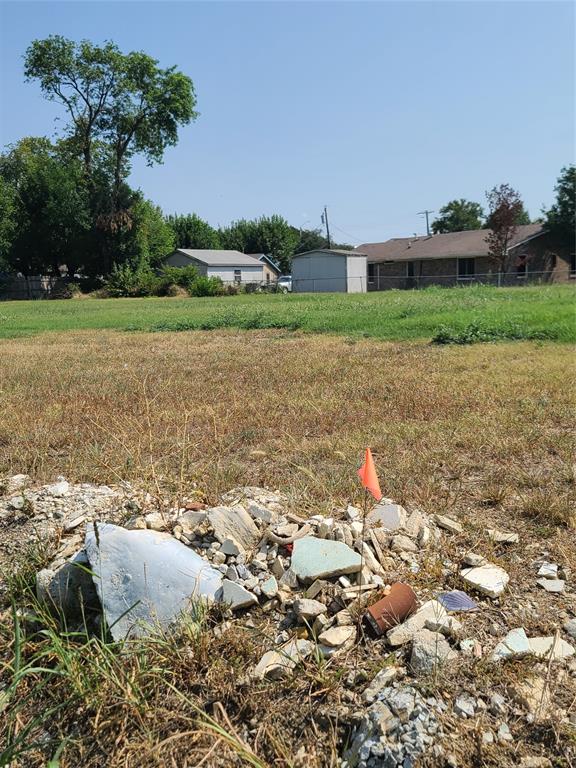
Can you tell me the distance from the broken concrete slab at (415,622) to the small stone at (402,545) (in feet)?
1.52

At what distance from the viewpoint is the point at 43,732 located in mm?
1983

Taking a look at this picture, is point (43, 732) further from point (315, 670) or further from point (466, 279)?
point (466, 279)

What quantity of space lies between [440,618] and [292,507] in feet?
3.79

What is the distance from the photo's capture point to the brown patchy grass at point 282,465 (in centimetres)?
192

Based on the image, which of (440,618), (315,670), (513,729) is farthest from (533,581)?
(315,670)

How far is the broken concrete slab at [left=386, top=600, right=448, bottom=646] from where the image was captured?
216cm

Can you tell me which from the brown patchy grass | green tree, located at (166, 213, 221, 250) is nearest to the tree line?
green tree, located at (166, 213, 221, 250)

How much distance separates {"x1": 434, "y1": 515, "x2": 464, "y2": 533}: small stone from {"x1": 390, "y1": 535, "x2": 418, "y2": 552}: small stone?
0.29 meters

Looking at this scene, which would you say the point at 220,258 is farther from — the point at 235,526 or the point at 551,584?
the point at 551,584

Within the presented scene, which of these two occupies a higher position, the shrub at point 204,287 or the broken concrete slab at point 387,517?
the shrub at point 204,287

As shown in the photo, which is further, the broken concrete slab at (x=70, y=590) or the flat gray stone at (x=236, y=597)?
the broken concrete slab at (x=70, y=590)

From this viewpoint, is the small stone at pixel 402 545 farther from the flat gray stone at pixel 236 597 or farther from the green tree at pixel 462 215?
Answer: the green tree at pixel 462 215

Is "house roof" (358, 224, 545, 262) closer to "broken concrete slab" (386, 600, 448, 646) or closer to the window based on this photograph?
the window

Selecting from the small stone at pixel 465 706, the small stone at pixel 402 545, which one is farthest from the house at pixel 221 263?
the small stone at pixel 465 706
